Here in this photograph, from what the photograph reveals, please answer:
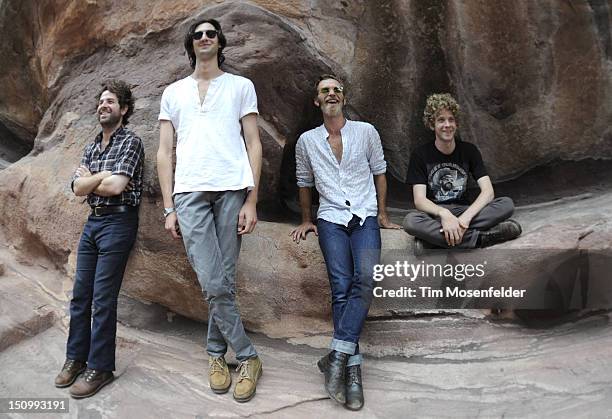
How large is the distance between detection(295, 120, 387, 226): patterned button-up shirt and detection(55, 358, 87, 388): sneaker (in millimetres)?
1503

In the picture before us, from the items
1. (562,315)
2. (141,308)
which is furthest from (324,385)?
(562,315)

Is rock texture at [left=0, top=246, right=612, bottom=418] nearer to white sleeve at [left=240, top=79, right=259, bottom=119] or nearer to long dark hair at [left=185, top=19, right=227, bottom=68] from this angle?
white sleeve at [left=240, top=79, right=259, bottom=119]

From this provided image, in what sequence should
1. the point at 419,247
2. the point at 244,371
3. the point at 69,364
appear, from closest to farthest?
the point at 244,371
the point at 69,364
the point at 419,247

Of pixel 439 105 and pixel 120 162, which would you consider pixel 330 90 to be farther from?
pixel 120 162

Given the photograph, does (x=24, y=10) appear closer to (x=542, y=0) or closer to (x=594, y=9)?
(x=542, y=0)

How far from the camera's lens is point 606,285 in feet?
9.86

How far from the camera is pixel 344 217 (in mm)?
2936

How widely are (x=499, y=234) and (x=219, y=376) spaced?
1687 millimetres

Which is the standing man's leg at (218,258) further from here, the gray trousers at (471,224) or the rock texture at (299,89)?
the gray trousers at (471,224)

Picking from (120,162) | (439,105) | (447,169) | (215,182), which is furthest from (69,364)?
(439,105)

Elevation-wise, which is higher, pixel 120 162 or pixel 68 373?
pixel 120 162

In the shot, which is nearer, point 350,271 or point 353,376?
point 353,376

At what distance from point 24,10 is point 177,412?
342 centimetres

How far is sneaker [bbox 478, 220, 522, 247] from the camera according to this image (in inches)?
117
